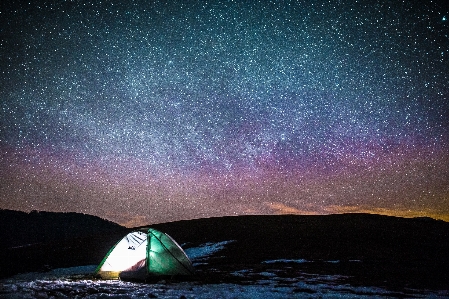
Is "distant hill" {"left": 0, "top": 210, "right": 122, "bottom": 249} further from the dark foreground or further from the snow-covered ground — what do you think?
the snow-covered ground

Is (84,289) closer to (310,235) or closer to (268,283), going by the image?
(268,283)

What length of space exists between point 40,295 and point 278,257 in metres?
14.5

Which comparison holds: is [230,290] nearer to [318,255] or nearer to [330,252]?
[318,255]

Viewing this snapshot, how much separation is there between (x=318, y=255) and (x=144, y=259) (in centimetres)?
1165

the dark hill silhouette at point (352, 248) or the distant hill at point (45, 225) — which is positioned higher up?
the dark hill silhouette at point (352, 248)

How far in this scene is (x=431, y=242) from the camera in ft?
83.8

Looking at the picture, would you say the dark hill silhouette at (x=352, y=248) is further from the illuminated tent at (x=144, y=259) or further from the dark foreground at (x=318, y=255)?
the illuminated tent at (x=144, y=259)

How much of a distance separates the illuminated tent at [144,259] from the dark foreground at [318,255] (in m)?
0.99

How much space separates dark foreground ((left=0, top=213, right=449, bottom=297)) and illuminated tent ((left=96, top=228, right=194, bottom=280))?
99cm

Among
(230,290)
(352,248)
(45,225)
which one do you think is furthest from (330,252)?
(45,225)

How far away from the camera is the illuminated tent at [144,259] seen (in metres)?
13.4

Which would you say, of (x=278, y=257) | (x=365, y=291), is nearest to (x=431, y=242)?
(x=278, y=257)

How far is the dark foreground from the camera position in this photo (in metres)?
13.1

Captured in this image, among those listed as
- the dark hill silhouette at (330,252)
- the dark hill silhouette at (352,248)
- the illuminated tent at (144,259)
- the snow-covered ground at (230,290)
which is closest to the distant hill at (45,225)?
the dark hill silhouette at (330,252)
